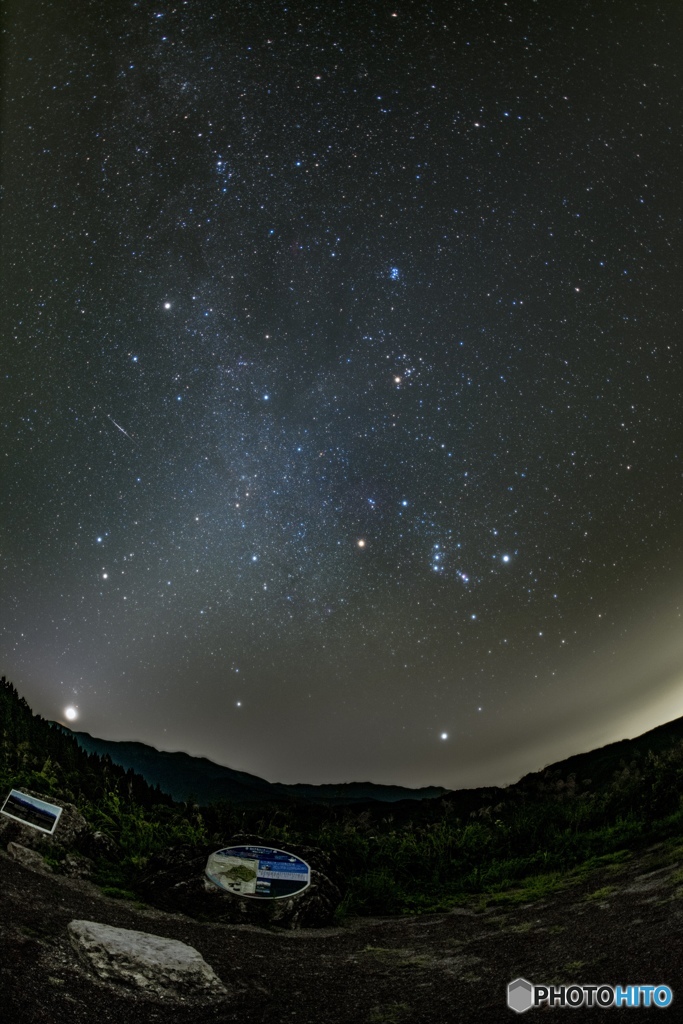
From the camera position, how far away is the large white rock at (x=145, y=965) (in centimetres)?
791

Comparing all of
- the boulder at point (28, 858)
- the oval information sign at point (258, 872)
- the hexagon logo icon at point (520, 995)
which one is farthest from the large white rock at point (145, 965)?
the hexagon logo icon at point (520, 995)

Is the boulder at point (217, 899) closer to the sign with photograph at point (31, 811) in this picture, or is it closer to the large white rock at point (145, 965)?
the large white rock at point (145, 965)

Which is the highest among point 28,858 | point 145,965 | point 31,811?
point 31,811

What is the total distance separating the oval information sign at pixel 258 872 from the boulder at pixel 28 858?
2.61m

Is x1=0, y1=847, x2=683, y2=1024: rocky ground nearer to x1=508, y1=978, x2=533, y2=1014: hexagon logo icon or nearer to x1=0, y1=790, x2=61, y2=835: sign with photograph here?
x1=508, y1=978, x2=533, y2=1014: hexagon logo icon

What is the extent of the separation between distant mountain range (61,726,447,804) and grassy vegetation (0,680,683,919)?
8.2 inches

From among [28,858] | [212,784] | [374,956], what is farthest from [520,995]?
[212,784]

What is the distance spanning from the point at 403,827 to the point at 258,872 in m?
3.74

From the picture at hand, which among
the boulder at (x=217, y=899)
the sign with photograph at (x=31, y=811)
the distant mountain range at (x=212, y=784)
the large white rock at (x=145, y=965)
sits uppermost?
the distant mountain range at (x=212, y=784)

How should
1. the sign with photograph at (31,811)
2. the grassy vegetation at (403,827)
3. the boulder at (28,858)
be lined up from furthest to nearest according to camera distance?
the grassy vegetation at (403,827), the sign with photograph at (31,811), the boulder at (28,858)

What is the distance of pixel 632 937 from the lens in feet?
26.6

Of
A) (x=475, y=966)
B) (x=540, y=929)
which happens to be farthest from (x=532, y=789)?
(x=475, y=966)

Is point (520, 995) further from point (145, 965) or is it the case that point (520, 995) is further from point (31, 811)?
point (31, 811)

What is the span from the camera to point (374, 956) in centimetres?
965
